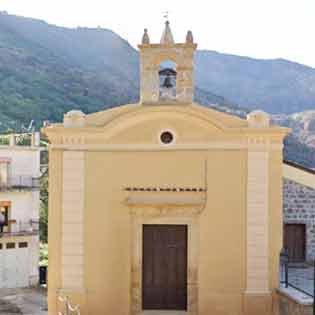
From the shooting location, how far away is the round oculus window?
11766 millimetres

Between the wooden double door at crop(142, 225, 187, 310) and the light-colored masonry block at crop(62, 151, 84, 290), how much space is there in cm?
126

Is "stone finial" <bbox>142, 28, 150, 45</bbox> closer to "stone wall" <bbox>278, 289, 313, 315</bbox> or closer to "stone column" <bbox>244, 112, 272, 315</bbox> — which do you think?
"stone column" <bbox>244, 112, 272, 315</bbox>

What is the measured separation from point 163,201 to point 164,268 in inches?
54.3

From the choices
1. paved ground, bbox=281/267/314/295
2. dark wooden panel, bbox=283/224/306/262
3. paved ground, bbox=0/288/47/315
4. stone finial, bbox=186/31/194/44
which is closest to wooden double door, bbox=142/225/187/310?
paved ground, bbox=281/267/314/295

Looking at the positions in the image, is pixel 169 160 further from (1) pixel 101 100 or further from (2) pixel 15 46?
(2) pixel 15 46

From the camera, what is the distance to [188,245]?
11.8 meters

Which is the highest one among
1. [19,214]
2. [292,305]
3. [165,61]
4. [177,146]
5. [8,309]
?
[165,61]

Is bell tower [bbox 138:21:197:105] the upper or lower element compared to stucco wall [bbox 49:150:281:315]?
upper

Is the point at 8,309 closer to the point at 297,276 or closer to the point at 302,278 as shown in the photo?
the point at 297,276

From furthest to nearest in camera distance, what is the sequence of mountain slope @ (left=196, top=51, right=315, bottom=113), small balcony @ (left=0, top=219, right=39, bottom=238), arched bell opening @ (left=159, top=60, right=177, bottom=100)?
mountain slope @ (left=196, top=51, right=315, bottom=113), small balcony @ (left=0, top=219, right=39, bottom=238), arched bell opening @ (left=159, top=60, right=177, bottom=100)

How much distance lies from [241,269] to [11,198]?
1921 centimetres

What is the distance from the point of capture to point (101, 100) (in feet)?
262

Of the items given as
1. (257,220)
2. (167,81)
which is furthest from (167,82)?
(257,220)

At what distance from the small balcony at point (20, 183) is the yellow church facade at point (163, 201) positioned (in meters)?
17.5
